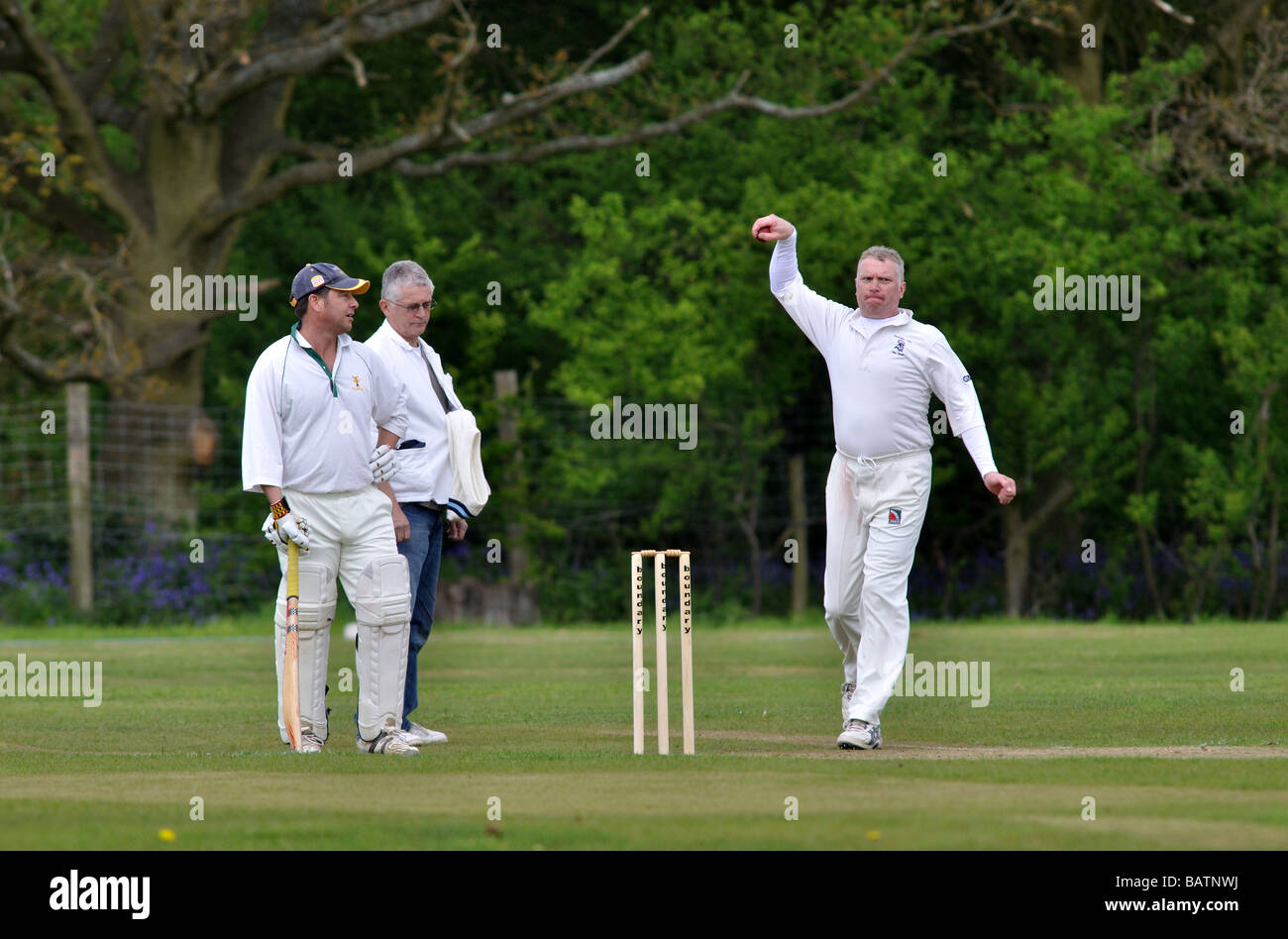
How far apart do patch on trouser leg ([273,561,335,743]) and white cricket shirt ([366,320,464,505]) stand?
0.83 m

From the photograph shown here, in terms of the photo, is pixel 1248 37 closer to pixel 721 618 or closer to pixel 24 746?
pixel 721 618

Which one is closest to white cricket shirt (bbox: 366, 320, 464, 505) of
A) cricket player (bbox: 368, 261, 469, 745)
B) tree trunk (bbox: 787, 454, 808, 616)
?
cricket player (bbox: 368, 261, 469, 745)

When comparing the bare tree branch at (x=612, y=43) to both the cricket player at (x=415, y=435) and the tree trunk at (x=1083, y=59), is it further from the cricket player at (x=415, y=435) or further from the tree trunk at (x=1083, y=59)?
the cricket player at (x=415, y=435)

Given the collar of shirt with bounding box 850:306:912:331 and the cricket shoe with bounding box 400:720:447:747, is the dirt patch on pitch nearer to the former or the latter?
the cricket shoe with bounding box 400:720:447:747

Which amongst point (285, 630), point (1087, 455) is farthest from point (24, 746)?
point (1087, 455)

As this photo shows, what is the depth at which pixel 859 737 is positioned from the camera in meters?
9.45

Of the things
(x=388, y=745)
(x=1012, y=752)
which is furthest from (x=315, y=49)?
(x=1012, y=752)

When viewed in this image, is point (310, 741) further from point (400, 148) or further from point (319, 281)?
point (400, 148)

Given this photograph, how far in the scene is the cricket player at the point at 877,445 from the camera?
9.70 meters

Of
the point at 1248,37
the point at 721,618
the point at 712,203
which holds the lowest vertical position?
the point at 721,618

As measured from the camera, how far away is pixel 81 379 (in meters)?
22.0

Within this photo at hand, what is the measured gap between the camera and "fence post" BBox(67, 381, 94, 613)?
21125 millimetres

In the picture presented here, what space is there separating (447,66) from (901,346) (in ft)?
40.8
